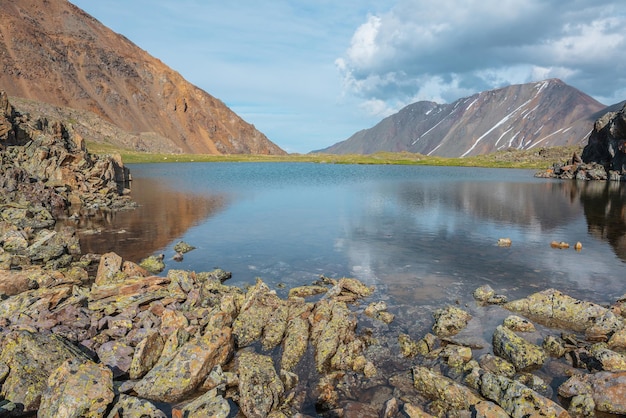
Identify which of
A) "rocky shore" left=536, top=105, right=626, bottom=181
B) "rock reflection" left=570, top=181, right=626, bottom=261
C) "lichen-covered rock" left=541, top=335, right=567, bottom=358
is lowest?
"lichen-covered rock" left=541, top=335, right=567, bottom=358

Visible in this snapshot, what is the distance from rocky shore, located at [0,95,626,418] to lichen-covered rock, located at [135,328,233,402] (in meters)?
0.05

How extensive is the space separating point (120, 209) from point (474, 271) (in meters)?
51.9

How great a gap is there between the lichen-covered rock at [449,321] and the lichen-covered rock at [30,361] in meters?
16.8

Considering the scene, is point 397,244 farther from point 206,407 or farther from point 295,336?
point 206,407

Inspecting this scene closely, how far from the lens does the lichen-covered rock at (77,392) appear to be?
13359 mm

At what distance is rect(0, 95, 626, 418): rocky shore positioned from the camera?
1484 centimetres

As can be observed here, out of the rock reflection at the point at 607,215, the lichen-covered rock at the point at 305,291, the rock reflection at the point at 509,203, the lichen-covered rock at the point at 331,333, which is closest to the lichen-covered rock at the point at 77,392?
the lichen-covered rock at the point at 331,333

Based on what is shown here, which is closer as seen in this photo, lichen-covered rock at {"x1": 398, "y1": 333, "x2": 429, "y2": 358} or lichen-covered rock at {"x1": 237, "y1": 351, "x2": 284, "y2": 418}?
lichen-covered rock at {"x1": 237, "y1": 351, "x2": 284, "y2": 418}

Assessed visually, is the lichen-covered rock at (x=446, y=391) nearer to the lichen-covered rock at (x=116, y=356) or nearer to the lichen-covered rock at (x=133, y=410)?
the lichen-covered rock at (x=133, y=410)

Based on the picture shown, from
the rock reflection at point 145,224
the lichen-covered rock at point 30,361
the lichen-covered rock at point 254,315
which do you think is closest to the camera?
the lichen-covered rock at point 30,361

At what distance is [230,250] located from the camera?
1528 inches

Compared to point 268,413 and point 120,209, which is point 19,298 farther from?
point 120,209

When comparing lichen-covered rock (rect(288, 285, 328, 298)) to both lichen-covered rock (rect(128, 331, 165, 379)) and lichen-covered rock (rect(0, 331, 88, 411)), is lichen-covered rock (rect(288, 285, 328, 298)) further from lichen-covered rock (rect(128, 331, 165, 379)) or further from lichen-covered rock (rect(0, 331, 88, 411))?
lichen-covered rock (rect(0, 331, 88, 411))

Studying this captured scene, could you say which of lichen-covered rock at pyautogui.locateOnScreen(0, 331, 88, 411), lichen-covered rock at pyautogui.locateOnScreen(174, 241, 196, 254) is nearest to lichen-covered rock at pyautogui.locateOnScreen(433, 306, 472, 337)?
lichen-covered rock at pyautogui.locateOnScreen(0, 331, 88, 411)
